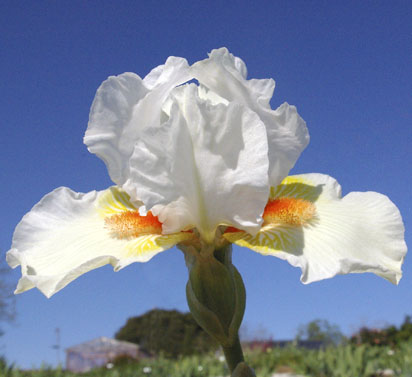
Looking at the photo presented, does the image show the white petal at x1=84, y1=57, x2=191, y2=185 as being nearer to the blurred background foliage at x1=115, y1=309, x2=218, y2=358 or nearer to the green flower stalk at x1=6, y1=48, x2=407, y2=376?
the green flower stalk at x1=6, y1=48, x2=407, y2=376

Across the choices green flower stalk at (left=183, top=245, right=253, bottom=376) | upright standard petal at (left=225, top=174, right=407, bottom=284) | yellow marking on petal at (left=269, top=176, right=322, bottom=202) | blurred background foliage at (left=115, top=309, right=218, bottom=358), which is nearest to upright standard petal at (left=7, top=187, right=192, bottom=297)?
green flower stalk at (left=183, top=245, right=253, bottom=376)

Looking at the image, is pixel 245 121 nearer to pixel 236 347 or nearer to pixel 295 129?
pixel 295 129

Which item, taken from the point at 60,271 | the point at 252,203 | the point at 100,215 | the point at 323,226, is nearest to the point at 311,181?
the point at 323,226

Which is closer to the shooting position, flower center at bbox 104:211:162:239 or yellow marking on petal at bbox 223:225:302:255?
yellow marking on petal at bbox 223:225:302:255

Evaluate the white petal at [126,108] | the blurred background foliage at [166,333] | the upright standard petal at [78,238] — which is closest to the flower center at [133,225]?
the upright standard petal at [78,238]

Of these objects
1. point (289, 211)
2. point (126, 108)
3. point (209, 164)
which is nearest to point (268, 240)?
point (289, 211)

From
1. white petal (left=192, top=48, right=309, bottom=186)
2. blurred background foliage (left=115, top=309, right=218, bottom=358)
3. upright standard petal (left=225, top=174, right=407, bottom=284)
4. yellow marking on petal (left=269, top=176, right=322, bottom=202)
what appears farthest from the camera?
blurred background foliage (left=115, top=309, right=218, bottom=358)

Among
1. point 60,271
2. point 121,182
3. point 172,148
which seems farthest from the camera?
point 121,182
